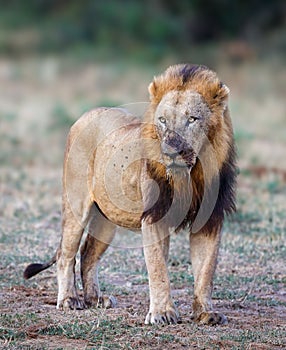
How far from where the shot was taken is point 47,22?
3097 cm

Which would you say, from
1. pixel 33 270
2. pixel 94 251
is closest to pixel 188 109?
pixel 94 251

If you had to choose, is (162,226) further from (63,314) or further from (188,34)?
(188,34)

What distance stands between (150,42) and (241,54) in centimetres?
401

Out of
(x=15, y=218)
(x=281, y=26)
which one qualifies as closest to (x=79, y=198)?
(x=15, y=218)

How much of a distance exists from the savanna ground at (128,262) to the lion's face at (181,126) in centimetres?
85

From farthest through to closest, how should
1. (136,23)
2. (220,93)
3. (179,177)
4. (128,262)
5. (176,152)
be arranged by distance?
1. (136,23)
2. (128,262)
3. (220,93)
4. (179,177)
5. (176,152)

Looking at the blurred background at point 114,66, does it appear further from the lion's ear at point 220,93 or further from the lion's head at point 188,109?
the lion's ear at point 220,93

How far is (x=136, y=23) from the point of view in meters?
28.8

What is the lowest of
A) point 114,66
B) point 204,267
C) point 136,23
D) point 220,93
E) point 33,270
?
point 33,270

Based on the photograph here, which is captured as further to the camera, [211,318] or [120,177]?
[120,177]

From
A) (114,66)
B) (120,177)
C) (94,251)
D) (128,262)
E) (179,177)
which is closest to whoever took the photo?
(179,177)

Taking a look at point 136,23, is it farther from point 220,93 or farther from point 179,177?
point 179,177

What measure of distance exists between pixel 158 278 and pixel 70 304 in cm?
77

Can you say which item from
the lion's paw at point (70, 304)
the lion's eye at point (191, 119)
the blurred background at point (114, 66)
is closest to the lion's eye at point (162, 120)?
the lion's eye at point (191, 119)
